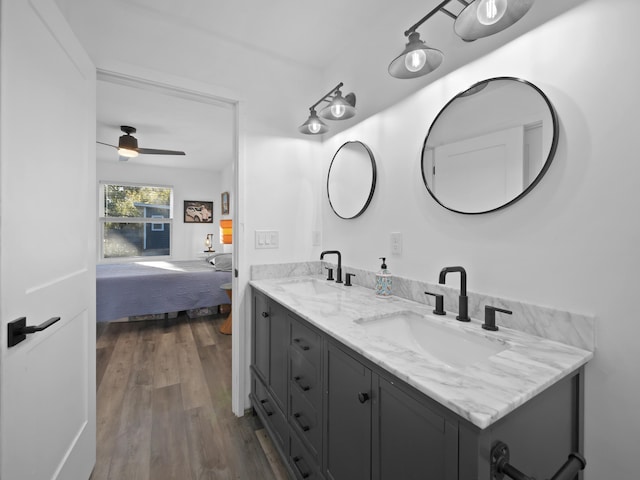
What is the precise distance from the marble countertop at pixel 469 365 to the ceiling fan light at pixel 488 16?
1.01m

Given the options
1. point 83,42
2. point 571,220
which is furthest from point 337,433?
point 83,42

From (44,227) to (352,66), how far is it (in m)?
1.85

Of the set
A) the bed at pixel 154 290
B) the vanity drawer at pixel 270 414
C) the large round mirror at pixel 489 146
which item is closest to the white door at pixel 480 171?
the large round mirror at pixel 489 146

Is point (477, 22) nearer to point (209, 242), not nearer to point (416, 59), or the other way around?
point (416, 59)

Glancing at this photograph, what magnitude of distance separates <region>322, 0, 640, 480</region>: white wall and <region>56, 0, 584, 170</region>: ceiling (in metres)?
0.19

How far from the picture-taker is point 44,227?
3.60 feet

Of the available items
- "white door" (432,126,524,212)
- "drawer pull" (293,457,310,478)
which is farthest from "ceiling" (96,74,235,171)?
"drawer pull" (293,457,310,478)

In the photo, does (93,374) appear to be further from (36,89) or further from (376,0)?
(376,0)

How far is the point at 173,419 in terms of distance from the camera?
194 cm

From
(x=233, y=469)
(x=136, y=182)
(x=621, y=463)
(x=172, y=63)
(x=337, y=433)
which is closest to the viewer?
(x=621, y=463)

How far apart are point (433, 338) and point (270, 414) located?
1068mm

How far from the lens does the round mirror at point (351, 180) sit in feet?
5.97

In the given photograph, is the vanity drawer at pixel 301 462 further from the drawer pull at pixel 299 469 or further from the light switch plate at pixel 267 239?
the light switch plate at pixel 267 239

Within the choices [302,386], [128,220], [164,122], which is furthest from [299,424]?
[128,220]
